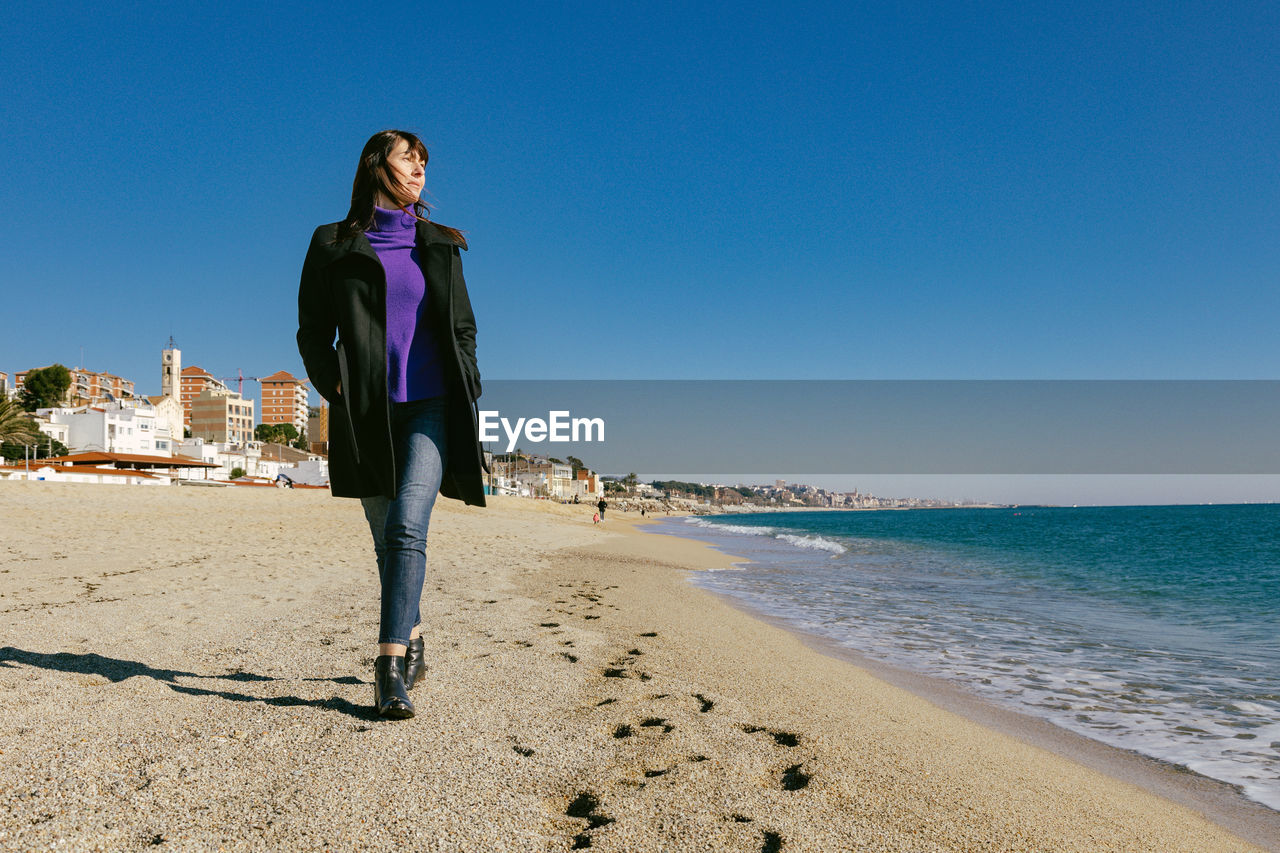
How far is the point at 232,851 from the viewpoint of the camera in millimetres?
1490

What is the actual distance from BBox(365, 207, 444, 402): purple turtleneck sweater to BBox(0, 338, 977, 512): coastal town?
3.16 m

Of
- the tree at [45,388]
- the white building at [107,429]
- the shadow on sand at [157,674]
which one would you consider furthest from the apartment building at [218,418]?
the shadow on sand at [157,674]

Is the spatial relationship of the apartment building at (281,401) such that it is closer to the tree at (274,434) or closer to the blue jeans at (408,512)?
the tree at (274,434)

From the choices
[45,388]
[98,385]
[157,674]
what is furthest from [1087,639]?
[98,385]

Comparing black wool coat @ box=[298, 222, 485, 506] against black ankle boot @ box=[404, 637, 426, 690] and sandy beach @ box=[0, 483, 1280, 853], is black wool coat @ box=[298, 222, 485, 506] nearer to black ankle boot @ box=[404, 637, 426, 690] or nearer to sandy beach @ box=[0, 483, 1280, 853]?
black ankle boot @ box=[404, 637, 426, 690]

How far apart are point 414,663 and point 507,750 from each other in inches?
29.7

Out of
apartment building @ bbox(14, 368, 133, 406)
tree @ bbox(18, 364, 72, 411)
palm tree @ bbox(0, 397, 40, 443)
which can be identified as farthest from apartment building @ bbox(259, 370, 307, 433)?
palm tree @ bbox(0, 397, 40, 443)

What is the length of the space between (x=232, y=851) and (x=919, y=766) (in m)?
1.93

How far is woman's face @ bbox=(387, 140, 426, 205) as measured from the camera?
2707mm

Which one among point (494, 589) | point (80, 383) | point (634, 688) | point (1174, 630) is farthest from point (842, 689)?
point (80, 383)

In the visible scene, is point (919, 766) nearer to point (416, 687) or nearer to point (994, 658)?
point (416, 687)

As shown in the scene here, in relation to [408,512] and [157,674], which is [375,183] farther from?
[157,674]

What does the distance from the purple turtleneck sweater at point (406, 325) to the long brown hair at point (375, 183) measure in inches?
2.4

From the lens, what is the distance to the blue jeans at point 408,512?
97.9 inches
